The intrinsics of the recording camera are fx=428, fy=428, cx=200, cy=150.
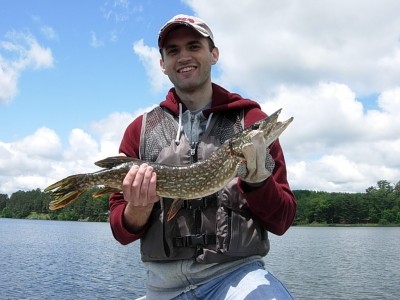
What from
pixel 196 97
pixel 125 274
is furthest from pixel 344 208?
pixel 196 97

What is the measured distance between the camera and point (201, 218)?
147 inches

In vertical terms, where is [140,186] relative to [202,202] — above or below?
above

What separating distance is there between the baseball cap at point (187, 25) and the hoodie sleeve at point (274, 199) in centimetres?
95

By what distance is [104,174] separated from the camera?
3.76 meters

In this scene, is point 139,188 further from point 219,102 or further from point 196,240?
point 219,102

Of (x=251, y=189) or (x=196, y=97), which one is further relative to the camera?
(x=196, y=97)

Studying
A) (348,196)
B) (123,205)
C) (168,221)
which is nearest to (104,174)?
(123,205)

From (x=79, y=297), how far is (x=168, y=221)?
57.6ft

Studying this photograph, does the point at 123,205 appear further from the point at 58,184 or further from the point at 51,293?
the point at 51,293

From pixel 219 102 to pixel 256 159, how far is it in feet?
3.17

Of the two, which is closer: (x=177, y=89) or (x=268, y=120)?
(x=268, y=120)

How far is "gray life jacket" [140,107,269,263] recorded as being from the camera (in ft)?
11.6

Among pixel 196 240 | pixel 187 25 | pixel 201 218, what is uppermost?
pixel 187 25

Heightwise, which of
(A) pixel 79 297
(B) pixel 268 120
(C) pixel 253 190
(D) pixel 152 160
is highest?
(B) pixel 268 120
